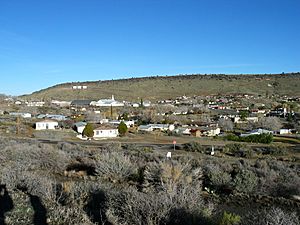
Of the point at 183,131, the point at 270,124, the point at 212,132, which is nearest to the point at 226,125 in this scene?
the point at 270,124

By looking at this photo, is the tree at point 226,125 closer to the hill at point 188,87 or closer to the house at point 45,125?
the house at point 45,125

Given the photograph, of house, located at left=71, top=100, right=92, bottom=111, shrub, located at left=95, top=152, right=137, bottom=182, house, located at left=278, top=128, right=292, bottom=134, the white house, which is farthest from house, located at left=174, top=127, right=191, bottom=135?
house, located at left=71, top=100, right=92, bottom=111

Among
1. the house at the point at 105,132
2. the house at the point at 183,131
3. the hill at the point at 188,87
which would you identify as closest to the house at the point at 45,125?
the house at the point at 105,132

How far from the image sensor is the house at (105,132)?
56000 millimetres

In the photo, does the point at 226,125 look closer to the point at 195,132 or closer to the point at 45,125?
the point at 195,132

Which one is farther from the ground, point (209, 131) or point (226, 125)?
point (226, 125)

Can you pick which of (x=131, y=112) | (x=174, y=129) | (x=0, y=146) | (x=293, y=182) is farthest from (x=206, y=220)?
(x=131, y=112)

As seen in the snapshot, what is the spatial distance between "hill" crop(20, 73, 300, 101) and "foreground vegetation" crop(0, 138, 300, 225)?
123m

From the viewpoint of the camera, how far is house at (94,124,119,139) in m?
56.0

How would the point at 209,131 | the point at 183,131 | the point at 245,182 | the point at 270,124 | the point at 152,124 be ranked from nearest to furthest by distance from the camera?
the point at 245,182 < the point at 209,131 < the point at 183,131 < the point at 152,124 < the point at 270,124

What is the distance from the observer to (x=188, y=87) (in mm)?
166125

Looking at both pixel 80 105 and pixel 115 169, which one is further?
pixel 80 105

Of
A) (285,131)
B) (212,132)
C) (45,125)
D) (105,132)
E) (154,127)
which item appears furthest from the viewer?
(285,131)

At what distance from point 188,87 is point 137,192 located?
6074 inches
